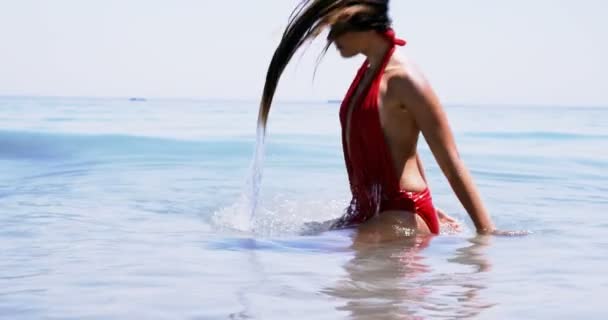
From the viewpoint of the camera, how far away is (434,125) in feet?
10.9

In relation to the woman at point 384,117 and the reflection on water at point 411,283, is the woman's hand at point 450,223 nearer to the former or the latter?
the reflection on water at point 411,283

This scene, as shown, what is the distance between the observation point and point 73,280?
9.72ft

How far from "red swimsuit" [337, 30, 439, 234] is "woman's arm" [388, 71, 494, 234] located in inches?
4.5

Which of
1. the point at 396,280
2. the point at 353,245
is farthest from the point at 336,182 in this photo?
the point at 396,280

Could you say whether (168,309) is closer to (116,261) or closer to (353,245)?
(116,261)

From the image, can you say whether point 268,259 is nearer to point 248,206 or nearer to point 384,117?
point 384,117

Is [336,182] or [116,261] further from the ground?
[116,261]

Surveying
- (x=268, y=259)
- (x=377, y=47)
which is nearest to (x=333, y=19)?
(x=377, y=47)

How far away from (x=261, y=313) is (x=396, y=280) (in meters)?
0.61

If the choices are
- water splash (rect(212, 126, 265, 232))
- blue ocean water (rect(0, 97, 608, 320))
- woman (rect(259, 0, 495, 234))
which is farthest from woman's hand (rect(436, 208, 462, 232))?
water splash (rect(212, 126, 265, 232))

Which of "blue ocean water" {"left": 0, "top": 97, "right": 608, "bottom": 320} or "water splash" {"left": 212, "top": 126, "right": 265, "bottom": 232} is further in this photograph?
"water splash" {"left": 212, "top": 126, "right": 265, "bottom": 232}

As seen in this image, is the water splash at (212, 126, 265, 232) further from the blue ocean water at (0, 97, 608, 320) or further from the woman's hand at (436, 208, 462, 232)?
the woman's hand at (436, 208, 462, 232)

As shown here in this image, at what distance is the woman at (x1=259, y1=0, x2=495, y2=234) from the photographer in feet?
10.9

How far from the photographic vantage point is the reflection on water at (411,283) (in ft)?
8.20
